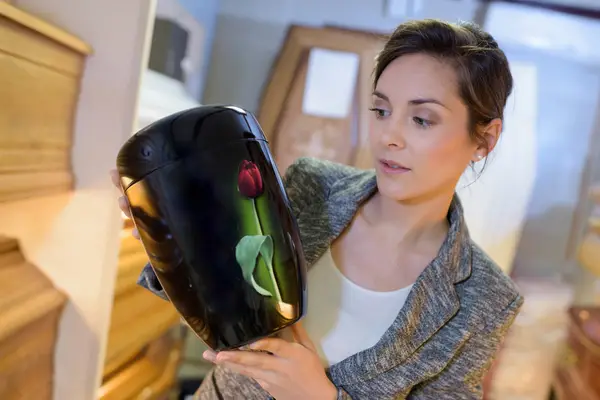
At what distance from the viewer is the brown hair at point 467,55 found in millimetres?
585

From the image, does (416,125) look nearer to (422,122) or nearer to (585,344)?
(422,122)

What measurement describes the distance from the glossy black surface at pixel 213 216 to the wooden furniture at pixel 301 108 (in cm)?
93

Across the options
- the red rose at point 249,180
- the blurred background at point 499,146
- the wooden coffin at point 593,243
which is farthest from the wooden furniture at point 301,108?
the red rose at point 249,180

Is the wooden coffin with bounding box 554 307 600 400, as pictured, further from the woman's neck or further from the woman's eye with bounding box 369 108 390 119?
the woman's eye with bounding box 369 108 390 119

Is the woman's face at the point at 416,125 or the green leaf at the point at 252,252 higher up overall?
the woman's face at the point at 416,125

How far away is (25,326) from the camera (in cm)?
59

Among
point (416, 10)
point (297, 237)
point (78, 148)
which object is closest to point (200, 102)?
point (416, 10)

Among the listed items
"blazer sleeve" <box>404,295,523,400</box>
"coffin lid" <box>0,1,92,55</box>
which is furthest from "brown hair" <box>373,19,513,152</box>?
"coffin lid" <box>0,1,92,55</box>

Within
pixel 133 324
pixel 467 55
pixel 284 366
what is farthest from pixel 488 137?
pixel 133 324

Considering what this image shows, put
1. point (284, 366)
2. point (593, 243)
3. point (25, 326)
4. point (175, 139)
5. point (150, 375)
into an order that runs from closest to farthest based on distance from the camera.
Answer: point (175, 139), point (284, 366), point (25, 326), point (150, 375), point (593, 243)

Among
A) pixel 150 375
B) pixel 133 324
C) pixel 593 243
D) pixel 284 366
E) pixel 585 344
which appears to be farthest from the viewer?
pixel 593 243

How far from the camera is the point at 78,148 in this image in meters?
0.65

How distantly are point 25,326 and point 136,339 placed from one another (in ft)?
1.31

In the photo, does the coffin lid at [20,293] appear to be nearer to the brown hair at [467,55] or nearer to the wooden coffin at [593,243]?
the brown hair at [467,55]
